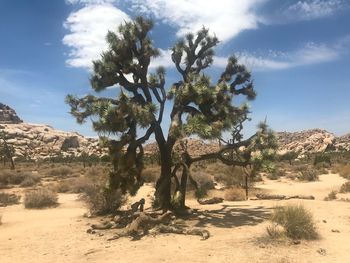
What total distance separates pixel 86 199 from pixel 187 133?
19.6 ft

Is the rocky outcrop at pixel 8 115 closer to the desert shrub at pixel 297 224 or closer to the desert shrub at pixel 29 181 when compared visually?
the desert shrub at pixel 29 181

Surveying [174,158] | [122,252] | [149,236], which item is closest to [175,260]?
[122,252]

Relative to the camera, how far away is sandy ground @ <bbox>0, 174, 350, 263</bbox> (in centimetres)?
923

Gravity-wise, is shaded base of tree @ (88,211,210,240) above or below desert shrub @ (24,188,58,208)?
below

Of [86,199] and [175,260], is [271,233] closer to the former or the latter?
[175,260]

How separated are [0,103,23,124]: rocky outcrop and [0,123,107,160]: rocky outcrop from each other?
13.3 metres

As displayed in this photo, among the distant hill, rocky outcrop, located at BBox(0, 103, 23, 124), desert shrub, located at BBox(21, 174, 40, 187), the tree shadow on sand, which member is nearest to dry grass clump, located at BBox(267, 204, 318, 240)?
the tree shadow on sand

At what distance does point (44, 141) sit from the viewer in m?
119

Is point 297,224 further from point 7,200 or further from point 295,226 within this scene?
point 7,200

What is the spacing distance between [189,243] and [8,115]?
146782 mm

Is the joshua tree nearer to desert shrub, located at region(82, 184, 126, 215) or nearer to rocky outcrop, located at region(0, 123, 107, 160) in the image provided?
desert shrub, located at region(82, 184, 126, 215)

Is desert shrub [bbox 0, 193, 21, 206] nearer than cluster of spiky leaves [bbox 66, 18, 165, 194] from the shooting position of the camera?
No

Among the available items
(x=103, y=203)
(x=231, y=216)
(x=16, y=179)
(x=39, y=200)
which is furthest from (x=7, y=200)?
(x=16, y=179)

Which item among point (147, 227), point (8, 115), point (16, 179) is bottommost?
point (147, 227)
